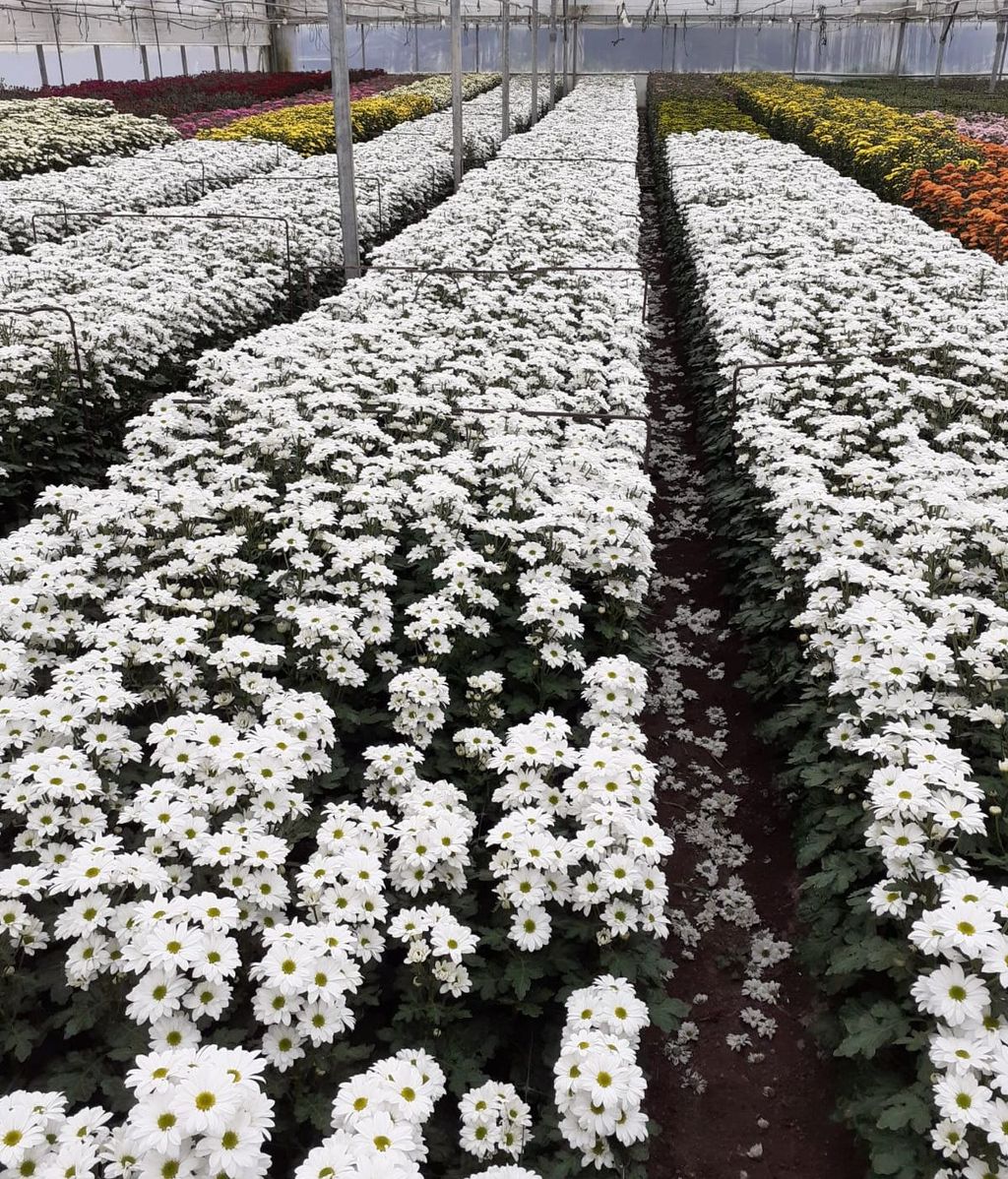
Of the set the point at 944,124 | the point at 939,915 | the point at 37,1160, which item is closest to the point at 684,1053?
the point at 939,915

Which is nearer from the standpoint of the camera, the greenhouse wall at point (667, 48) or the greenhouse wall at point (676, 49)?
the greenhouse wall at point (667, 48)

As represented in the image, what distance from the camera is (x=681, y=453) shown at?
8977mm

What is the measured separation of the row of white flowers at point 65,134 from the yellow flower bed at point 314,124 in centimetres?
162

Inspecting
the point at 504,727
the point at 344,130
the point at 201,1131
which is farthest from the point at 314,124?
the point at 201,1131

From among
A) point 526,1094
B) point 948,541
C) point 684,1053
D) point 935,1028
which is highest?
point 948,541

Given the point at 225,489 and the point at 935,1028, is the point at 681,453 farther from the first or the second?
the point at 935,1028

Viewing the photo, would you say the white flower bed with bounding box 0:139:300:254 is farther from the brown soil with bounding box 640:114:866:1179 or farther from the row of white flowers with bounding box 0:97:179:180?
the brown soil with bounding box 640:114:866:1179

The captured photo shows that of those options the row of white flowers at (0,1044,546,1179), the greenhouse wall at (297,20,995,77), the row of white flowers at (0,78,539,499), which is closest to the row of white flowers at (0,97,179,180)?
the row of white flowers at (0,78,539,499)

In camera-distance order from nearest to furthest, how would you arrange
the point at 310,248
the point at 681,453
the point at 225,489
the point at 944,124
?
the point at 225,489 → the point at 681,453 → the point at 310,248 → the point at 944,124

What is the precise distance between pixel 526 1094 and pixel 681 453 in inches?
264

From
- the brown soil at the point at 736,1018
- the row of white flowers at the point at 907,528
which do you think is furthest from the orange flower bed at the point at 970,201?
the brown soil at the point at 736,1018

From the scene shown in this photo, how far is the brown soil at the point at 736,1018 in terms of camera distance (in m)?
3.28

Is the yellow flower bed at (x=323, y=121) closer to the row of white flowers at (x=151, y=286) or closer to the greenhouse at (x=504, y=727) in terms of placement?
the row of white flowers at (x=151, y=286)

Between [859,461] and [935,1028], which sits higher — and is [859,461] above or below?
above
